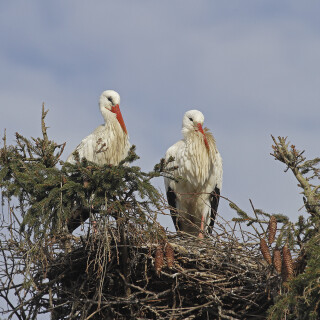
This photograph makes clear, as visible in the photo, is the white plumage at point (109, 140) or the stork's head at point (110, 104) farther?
the stork's head at point (110, 104)

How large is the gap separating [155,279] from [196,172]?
2.08m

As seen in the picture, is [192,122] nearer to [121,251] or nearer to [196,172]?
[196,172]

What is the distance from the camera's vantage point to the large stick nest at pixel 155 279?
5.59 metres

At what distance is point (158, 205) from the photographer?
5.45 m

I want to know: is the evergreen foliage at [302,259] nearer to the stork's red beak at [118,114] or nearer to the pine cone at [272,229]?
the pine cone at [272,229]

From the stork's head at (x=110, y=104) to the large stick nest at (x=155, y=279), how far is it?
2.36 meters

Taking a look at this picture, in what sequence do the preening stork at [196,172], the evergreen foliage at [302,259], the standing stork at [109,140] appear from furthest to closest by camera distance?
the preening stork at [196,172]
the standing stork at [109,140]
the evergreen foliage at [302,259]

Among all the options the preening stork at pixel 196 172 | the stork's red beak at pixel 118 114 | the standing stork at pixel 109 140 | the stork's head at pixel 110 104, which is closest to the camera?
the standing stork at pixel 109 140

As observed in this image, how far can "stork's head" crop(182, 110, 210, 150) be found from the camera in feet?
25.9

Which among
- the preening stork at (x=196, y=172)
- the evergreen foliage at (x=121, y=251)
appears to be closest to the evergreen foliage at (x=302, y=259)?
the evergreen foliage at (x=121, y=251)

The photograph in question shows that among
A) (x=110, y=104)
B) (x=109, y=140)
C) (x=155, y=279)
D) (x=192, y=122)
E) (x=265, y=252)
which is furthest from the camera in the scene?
(x=110, y=104)

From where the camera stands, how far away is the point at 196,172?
7688mm

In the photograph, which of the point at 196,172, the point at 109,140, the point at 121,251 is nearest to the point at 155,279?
the point at 121,251

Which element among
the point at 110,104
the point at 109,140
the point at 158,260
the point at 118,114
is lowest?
the point at 158,260
